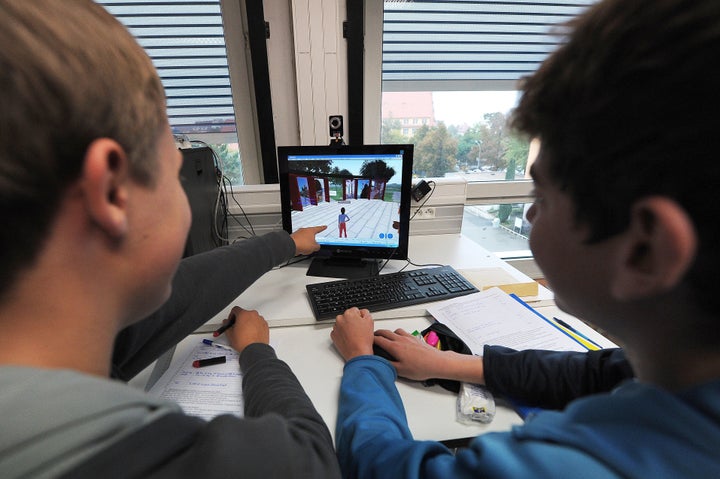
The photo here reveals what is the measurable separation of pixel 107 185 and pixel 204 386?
1.52 feet

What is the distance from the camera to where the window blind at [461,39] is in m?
1.53

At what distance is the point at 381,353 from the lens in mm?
710

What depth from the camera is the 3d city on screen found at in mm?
1055

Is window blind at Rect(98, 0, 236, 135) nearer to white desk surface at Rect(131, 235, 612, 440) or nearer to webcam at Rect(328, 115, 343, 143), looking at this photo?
webcam at Rect(328, 115, 343, 143)

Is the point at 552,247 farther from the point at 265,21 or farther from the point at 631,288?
the point at 265,21

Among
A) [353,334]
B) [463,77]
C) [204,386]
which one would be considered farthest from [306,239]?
[463,77]

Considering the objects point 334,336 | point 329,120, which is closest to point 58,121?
point 334,336

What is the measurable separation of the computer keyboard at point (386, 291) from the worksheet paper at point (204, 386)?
24 centimetres

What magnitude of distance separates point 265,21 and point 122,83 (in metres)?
1.30

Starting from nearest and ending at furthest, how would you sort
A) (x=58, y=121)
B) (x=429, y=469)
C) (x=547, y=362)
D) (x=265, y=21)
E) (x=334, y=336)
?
(x=58, y=121) < (x=429, y=469) < (x=547, y=362) < (x=334, y=336) < (x=265, y=21)

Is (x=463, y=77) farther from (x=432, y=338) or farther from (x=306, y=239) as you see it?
(x=432, y=338)

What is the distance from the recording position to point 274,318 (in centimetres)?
86

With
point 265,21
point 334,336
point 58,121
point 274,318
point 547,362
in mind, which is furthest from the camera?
point 265,21

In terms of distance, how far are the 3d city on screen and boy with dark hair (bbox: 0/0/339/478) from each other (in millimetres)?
666
